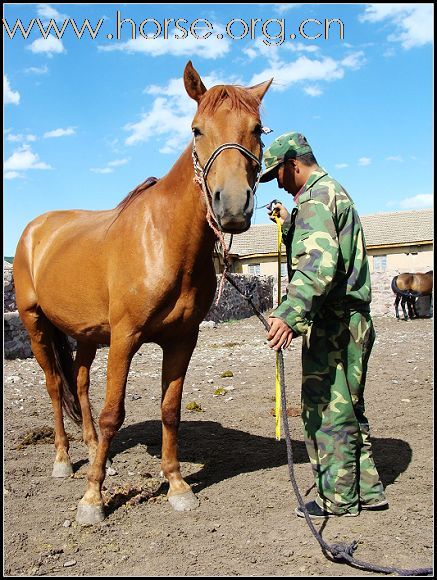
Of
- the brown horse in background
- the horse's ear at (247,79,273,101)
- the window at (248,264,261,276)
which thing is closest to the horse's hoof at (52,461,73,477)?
the horse's ear at (247,79,273,101)

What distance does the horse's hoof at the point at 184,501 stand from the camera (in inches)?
147

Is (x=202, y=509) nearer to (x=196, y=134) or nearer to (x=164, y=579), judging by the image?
(x=164, y=579)

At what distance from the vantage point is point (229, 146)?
292cm

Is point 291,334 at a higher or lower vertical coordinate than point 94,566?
higher

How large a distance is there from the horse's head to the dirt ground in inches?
74.7

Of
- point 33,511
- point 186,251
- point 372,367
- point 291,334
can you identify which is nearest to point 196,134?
point 186,251

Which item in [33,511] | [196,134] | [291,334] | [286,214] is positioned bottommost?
[33,511]

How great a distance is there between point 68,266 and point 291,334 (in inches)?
88.1

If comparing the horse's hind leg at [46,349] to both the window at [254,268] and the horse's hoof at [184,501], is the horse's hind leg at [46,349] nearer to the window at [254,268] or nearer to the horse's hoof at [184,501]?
the horse's hoof at [184,501]

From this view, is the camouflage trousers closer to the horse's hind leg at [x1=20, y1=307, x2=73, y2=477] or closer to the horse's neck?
the horse's neck

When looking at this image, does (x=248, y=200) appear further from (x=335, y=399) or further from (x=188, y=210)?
(x=335, y=399)

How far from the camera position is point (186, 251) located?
11.7ft

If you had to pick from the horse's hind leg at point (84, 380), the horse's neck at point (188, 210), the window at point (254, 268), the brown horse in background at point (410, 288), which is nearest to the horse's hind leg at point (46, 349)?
the horse's hind leg at point (84, 380)

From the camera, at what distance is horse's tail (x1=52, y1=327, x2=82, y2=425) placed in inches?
203
